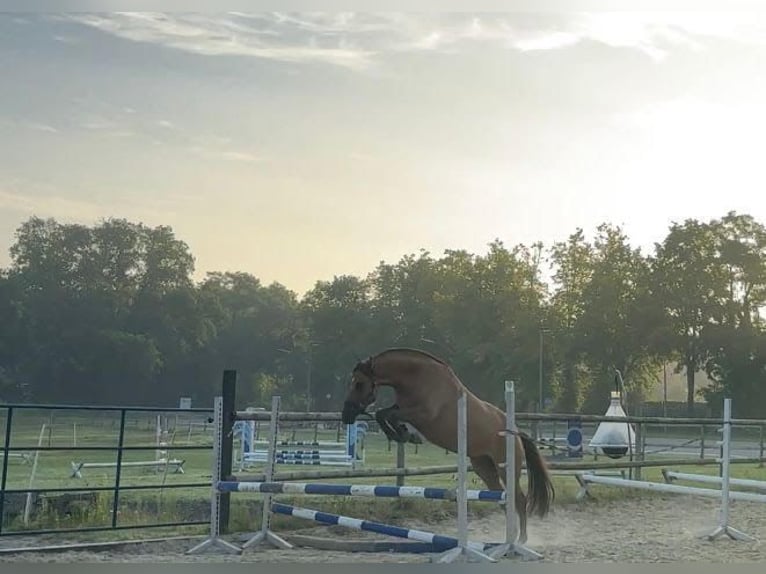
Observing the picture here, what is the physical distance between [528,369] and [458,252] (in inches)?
309

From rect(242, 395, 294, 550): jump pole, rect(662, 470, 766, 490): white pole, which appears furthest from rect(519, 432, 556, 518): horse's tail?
rect(662, 470, 766, 490): white pole

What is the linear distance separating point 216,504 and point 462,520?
65.0 inches

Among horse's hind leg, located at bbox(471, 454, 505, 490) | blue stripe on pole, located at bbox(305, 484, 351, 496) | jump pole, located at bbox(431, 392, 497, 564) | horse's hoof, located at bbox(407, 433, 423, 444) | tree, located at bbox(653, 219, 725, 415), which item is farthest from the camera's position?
tree, located at bbox(653, 219, 725, 415)

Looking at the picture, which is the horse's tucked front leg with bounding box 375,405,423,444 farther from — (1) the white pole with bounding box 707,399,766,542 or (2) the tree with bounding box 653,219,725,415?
(2) the tree with bounding box 653,219,725,415

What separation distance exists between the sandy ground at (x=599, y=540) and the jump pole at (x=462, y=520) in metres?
0.27

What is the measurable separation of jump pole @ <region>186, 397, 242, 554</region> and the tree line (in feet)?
81.7

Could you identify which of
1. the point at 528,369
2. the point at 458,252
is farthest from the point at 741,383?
the point at 458,252

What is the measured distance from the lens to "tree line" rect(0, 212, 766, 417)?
107 ft

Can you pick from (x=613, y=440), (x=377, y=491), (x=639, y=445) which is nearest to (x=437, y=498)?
(x=377, y=491)

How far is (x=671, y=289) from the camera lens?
32750 mm

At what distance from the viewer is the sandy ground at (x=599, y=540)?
16.4 ft

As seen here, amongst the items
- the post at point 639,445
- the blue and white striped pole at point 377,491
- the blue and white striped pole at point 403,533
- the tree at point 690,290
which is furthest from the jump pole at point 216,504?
the tree at point 690,290

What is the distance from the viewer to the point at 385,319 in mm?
40688

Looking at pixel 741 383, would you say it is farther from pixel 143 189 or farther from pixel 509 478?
pixel 509 478
